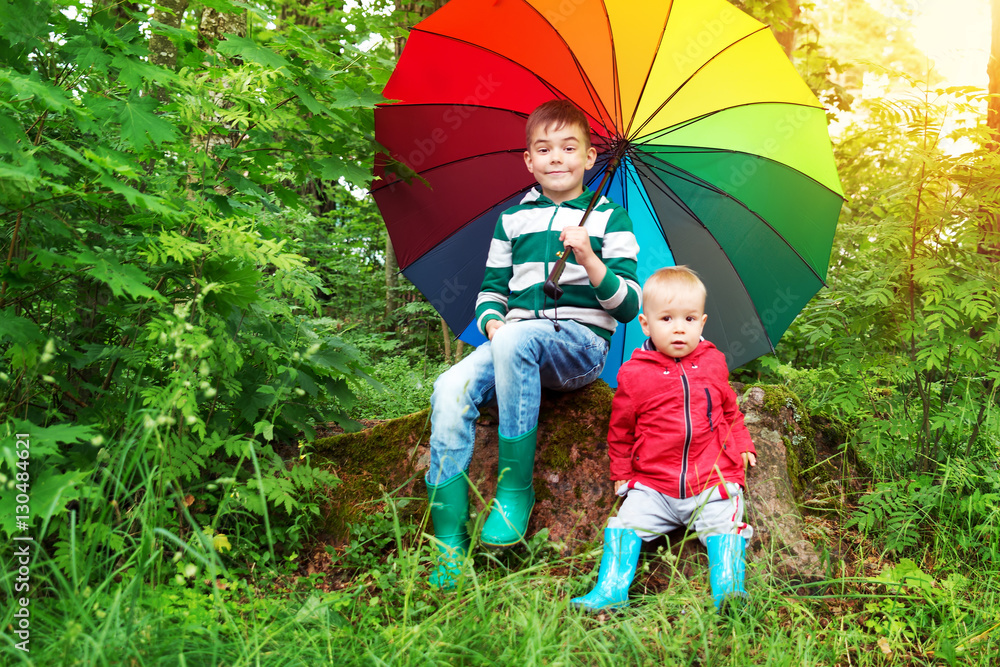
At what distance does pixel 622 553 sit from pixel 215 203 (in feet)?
7.51

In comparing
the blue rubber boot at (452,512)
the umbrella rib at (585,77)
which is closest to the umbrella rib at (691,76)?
the umbrella rib at (585,77)

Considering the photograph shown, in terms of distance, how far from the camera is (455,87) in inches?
126

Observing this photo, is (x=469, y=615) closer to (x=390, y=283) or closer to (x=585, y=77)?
(x=585, y=77)

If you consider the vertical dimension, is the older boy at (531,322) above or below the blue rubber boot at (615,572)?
above

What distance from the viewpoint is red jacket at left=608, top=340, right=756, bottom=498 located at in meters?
2.42

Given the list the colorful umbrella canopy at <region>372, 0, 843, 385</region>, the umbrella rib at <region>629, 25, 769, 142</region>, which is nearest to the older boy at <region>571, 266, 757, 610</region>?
the colorful umbrella canopy at <region>372, 0, 843, 385</region>

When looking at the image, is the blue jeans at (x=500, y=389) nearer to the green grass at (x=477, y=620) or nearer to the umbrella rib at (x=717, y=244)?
the green grass at (x=477, y=620)

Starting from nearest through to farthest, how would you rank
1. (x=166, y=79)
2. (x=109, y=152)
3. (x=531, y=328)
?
(x=109, y=152) < (x=166, y=79) < (x=531, y=328)

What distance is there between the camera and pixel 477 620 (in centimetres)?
186

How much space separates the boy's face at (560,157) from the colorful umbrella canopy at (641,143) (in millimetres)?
270

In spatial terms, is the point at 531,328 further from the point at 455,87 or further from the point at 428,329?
the point at 428,329

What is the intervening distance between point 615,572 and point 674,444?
0.56 meters

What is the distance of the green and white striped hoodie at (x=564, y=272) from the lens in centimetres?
285

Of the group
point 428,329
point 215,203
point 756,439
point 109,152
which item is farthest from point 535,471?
point 428,329
